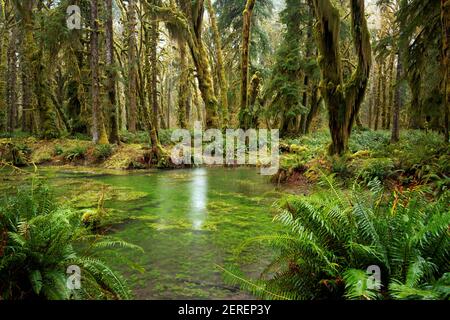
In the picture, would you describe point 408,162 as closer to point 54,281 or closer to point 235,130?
point 54,281

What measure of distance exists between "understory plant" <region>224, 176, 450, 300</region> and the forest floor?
3.54 ft

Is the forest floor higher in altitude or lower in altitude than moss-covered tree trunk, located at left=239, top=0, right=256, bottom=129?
lower

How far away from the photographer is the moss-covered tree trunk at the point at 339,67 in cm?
984

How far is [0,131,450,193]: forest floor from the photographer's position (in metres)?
7.62

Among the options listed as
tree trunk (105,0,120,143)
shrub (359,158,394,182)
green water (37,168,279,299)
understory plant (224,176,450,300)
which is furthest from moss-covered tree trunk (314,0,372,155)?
tree trunk (105,0,120,143)

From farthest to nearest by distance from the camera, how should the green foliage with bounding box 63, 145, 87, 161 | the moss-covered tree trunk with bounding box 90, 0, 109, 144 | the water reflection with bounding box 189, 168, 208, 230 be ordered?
the moss-covered tree trunk with bounding box 90, 0, 109, 144 < the green foliage with bounding box 63, 145, 87, 161 < the water reflection with bounding box 189, 168, 208, 230

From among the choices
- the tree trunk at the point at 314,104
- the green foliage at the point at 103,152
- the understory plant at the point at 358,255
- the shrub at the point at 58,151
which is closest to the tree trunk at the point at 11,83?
the shrub at the point at 58,151

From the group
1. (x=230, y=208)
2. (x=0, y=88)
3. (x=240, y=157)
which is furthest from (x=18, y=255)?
(x=0, y=88)

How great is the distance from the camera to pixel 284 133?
72.3 feet

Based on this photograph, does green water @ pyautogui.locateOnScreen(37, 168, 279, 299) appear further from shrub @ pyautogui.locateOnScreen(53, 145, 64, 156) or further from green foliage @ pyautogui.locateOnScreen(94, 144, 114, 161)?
shrub @ pyautogui.locateOnScreen(53, 145, 64, 156)

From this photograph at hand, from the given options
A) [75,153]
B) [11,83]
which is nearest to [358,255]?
[75,153]

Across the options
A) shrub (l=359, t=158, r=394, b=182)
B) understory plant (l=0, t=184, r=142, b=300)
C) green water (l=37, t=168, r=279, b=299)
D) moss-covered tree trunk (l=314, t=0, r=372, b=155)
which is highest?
moss-covered tree trunk (l=314, t=0, r=372, b=155)

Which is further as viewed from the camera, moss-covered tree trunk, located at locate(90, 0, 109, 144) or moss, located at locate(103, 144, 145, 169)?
moss-covered tree trunk, located at locate(90, 0, 109, 144)

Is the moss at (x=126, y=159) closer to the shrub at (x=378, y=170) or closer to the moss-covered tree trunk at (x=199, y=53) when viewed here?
the moss-covered tree trunk at (x=199, y=53)
